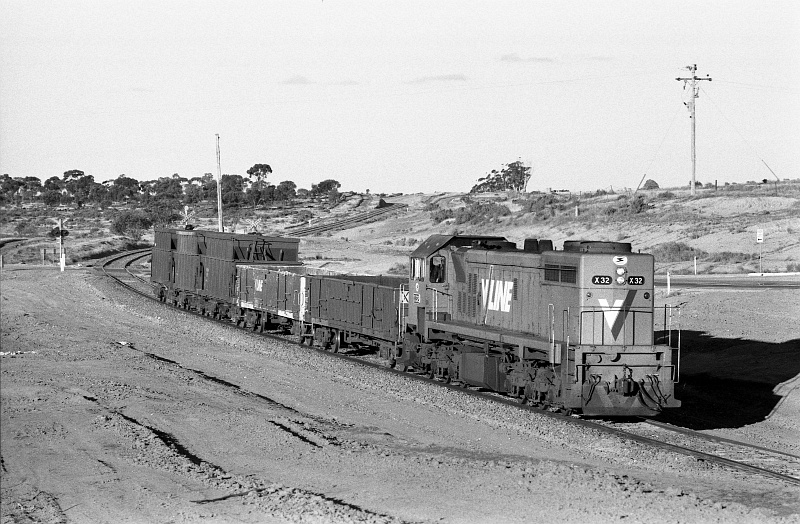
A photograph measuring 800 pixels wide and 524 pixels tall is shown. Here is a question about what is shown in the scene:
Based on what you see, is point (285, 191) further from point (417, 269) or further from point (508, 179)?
point (417, 269)

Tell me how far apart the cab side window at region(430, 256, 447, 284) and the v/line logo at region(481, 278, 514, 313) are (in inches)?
66.2

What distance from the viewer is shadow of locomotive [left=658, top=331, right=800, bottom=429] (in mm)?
20156

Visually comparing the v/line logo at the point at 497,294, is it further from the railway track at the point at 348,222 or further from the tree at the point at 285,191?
the tree at the point at 285,191

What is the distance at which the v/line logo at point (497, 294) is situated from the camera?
809 inches

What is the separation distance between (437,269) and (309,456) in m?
9.22

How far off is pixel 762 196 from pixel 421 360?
57.2m

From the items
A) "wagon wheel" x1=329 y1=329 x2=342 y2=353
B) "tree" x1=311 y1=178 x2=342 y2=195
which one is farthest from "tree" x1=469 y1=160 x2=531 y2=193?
"wagon wheel" x1=329 y1=329 x2=342 y2=353

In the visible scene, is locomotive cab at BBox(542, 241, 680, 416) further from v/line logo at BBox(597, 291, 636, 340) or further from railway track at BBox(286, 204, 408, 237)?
railway track at BBox(286, 204, 408, 237)

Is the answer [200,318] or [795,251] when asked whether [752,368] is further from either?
[795,251]

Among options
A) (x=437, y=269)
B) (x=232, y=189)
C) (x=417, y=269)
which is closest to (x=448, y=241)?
(x=437, y=269)

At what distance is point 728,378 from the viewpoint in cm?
2416

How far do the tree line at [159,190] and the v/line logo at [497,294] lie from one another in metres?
118

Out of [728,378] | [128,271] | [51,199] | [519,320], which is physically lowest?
[728,378]

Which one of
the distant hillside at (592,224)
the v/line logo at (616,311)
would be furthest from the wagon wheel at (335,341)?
the distant hillside at (592,224)
